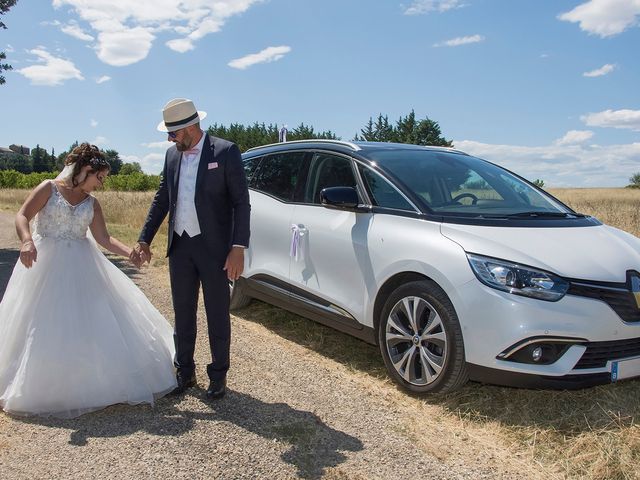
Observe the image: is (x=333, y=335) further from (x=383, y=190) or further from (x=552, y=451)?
(x=552, y=451)

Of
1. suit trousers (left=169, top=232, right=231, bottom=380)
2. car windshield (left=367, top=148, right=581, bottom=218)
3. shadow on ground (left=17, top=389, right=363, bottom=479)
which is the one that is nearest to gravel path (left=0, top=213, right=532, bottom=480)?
shadow on ground (left=17, top=389, right=363, bottom=479)

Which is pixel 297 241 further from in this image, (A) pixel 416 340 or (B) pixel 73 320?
(B) pixel 73 320

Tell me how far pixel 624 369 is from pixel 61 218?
12.4ft

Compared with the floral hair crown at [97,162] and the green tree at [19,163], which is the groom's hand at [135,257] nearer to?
the floral hair crown at [97,162]

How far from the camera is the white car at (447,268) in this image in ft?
11.1

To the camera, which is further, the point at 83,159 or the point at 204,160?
the point at 83,159

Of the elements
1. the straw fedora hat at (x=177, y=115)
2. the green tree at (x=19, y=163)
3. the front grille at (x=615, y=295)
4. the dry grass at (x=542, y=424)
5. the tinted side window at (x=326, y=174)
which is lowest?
the dry grass at (x=542, y=424)

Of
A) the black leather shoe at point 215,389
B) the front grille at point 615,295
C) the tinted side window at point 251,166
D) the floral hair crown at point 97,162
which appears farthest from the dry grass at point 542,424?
the floral hair crown at point 97,162

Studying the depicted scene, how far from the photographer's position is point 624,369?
3.50m

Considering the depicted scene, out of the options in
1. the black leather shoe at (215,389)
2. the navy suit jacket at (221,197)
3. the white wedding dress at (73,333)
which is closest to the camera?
the white wedding dress at (73,333)

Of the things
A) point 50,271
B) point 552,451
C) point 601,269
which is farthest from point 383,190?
point 50,271

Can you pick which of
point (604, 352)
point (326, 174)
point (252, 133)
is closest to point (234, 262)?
point (326, 174)

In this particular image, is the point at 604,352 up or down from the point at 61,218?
down

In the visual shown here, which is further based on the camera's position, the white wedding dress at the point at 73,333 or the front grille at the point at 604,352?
the white wedding dress at the point at 73,333
